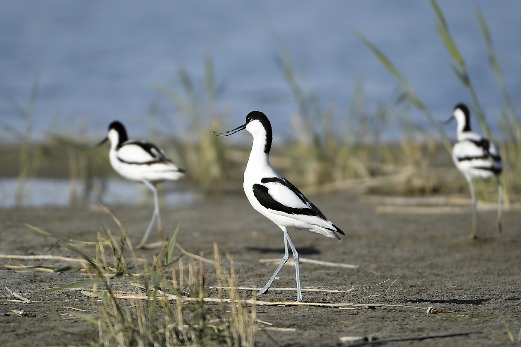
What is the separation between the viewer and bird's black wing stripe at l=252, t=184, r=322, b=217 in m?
4.81

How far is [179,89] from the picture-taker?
18.0m

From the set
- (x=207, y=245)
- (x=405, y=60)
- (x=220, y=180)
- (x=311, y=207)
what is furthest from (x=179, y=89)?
(x=311, y=207)

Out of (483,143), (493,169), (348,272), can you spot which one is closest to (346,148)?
(483,143)

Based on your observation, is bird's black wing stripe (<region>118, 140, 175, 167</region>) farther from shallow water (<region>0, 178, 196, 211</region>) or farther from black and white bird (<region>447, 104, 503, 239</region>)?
black and white bird (<region>447, 104, 503, 239</region>)

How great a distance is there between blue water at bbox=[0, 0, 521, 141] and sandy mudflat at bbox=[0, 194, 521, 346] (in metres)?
2.69

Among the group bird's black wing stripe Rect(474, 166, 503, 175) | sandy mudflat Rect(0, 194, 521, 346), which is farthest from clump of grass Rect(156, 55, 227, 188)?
bird's black wing stripe Rect(474, 166, 503, 175)

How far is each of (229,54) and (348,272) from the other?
656 inches

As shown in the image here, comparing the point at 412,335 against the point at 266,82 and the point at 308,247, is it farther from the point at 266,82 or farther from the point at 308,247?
the point at 266,82

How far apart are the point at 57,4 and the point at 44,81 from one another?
12810mm

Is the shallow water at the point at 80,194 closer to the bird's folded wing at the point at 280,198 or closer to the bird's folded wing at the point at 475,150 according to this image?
the bird's folded wing at the point at 475,150

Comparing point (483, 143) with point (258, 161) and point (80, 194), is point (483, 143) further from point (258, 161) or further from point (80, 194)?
point (80, 194)

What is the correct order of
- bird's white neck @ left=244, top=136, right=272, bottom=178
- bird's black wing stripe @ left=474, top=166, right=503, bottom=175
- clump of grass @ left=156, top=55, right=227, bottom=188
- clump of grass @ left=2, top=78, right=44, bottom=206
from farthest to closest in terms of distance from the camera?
clump of grass @ left=156, top=55, right=227, bottom=188, clump of grass @ left=2, top=78, right=44, bottom=206, bird's black wing stripe @ left=474, top=166, right=503, bottom=175, bird's white neck @ left=244, top=136, right=272, bottom=178

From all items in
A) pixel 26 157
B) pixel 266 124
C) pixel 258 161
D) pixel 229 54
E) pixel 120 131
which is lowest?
pixel 258 161

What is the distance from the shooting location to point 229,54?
22.1 m
